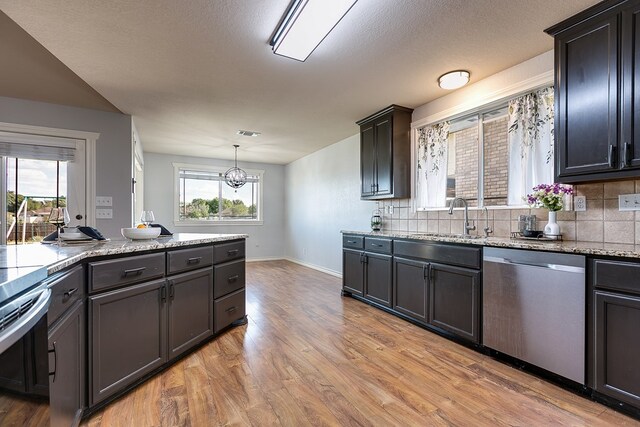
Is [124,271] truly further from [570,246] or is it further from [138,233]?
[570,246]

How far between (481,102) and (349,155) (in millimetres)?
2476

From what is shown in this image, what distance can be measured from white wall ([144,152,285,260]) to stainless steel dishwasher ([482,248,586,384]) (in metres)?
5.72

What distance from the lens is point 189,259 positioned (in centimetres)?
230

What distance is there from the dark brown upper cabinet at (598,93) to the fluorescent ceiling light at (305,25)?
159cm

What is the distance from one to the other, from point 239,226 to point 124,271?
5.54 m

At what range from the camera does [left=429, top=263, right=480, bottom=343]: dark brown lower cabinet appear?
247 centimetres

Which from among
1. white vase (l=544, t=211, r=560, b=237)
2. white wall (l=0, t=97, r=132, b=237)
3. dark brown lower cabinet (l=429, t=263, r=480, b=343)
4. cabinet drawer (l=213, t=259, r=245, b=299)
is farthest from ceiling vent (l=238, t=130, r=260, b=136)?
white vase (l=544, t=211, r=560, b=237)

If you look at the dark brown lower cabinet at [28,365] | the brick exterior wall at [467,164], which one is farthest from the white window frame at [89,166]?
the brick exterior wall at [467,164]

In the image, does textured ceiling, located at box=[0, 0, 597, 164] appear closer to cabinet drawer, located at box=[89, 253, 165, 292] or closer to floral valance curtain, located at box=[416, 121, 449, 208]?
floral valance curtain, located at box=[416, 121, 449, 208]

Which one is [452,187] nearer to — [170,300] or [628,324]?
[628,324]

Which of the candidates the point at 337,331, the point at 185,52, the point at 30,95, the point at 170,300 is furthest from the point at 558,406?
the point at 30,95

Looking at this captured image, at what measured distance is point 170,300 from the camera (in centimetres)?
211

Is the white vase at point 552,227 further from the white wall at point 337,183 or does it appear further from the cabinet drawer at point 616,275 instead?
the white wall at point 337,183

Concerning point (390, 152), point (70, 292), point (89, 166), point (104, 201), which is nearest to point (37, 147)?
point (89, 166)
